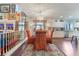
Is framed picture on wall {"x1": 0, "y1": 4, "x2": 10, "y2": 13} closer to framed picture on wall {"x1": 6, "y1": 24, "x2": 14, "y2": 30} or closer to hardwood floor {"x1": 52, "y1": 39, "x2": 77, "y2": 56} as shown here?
framed picture on wall {"x1": 6, "y1": 24, "x2": 14, "y2": 30}

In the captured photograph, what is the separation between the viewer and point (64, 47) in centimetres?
280

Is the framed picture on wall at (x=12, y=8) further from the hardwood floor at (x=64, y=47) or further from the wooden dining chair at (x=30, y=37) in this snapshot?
the hardwood floor at (x=64, y=47)

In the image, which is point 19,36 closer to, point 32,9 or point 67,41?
point 32,9

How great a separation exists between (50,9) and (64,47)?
686 millimetres

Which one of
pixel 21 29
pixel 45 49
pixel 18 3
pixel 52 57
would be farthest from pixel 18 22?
pixel 52 57

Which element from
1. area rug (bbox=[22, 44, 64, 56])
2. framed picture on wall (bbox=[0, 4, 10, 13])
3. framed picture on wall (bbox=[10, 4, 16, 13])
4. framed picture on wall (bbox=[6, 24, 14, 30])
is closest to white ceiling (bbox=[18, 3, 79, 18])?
framed picture on wall (bbox=[10, 4, 16, 13])

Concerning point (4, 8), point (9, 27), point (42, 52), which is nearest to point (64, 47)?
point (42, 52)

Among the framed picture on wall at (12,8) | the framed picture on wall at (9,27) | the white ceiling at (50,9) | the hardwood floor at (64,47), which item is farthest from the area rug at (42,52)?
the framed picture on wall at (12,8)

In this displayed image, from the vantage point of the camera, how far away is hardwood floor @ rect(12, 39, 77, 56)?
2.76 meters

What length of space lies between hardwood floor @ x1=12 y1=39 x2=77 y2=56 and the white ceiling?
0.44 meters

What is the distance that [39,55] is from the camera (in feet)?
9.18

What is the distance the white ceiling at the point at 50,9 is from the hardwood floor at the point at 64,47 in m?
0.44

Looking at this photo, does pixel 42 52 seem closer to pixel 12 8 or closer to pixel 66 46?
pixel 66 46

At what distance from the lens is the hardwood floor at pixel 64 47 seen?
276cm
